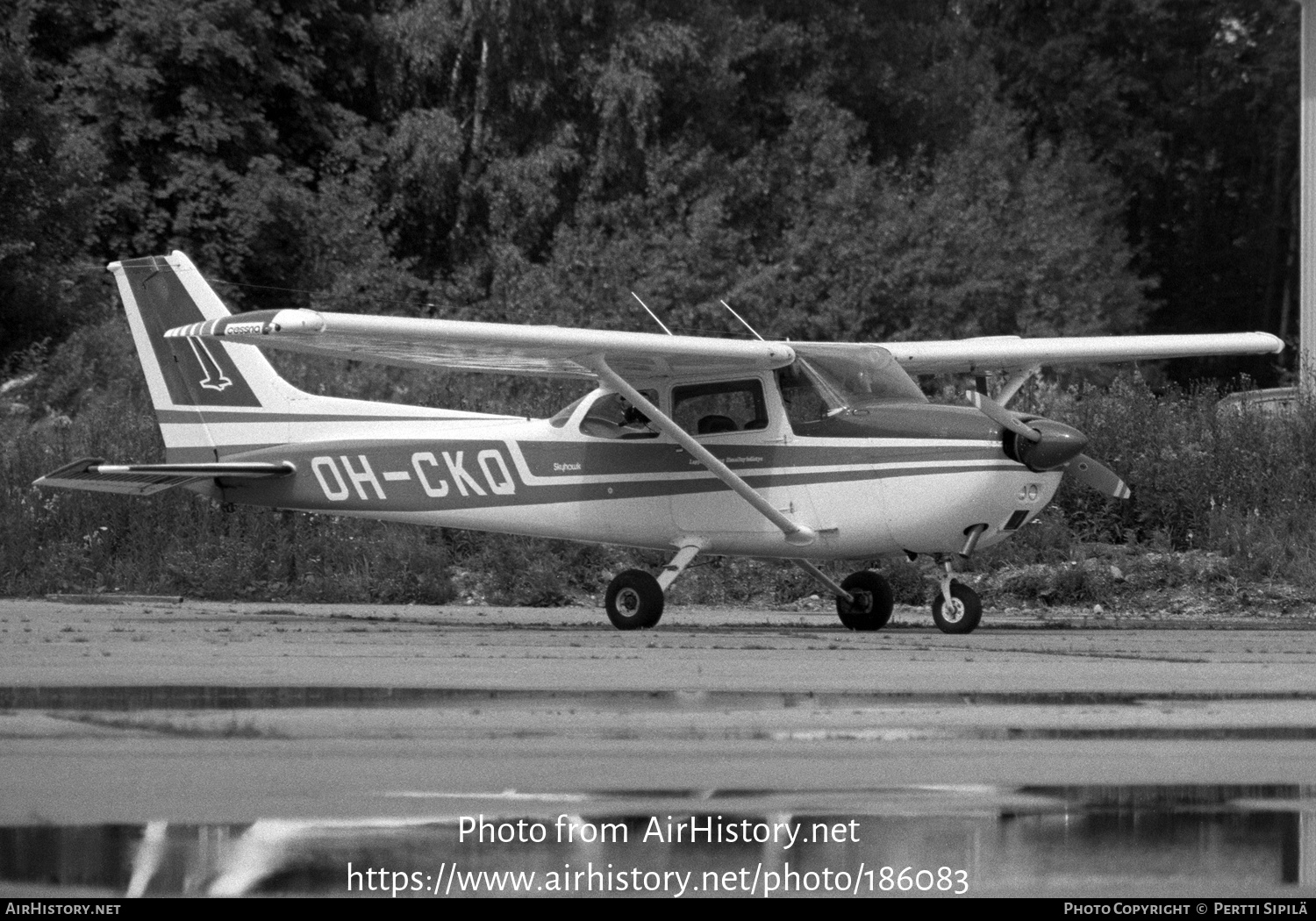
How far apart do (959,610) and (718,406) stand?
7.54 feet

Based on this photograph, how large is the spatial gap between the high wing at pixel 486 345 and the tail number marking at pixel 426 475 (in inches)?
28.0

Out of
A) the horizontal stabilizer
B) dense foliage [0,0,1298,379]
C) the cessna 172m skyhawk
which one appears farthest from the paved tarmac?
dense foliage [0,0,1298,379]

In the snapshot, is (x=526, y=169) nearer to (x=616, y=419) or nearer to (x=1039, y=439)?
(x=616, y=419)

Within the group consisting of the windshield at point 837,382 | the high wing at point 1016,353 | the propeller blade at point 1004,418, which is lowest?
the propeller blade at point 1004,418

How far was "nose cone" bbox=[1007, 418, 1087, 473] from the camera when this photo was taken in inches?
505

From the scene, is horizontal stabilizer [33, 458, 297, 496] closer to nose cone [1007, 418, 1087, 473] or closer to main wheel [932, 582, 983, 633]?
main wheel [932, 582, 983, 633]

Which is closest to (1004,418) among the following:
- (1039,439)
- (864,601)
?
(1039,439)

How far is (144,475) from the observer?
1498cm

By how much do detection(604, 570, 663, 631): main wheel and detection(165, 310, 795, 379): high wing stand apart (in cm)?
148

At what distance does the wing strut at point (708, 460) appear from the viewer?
13.5 meters

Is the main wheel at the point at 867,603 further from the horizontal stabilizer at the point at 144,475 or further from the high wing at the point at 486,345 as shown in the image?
the horizontal stabilizer at the point at 144,475

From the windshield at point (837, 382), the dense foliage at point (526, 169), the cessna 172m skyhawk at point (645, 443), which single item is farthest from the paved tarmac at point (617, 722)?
the dense foliage at point (526, 169)

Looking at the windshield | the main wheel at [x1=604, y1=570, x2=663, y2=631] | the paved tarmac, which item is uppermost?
the windshield

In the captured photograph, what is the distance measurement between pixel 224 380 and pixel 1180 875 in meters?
11.8
